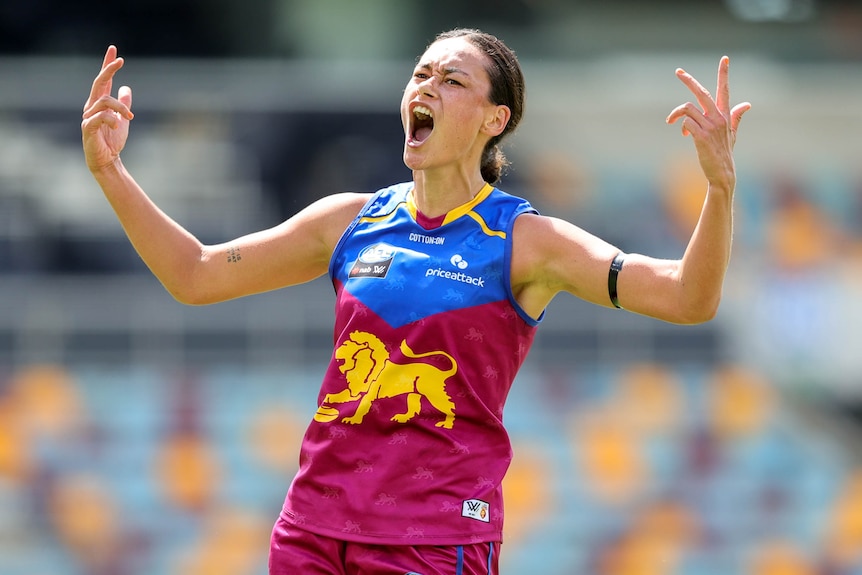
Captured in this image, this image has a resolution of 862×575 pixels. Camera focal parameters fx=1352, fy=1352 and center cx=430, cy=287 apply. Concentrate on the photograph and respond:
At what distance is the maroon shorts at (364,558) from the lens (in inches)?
125

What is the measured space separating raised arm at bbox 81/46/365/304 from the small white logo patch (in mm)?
783

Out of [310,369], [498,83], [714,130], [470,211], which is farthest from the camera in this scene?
[310,369]

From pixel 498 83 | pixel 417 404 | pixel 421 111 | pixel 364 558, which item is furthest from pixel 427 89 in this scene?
pixel 364 558

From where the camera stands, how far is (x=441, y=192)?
3467 mm

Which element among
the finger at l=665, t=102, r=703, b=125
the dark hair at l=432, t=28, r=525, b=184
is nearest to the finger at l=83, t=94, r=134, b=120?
the dark hair at l=432, t=28, r=525, b=184

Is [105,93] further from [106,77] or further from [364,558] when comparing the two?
[364,558]

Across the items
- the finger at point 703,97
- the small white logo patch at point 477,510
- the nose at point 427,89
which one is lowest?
the small white logo patch at point 477,510

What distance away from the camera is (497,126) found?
358 centimetres

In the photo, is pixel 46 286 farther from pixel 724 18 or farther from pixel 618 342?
pixel 724 18

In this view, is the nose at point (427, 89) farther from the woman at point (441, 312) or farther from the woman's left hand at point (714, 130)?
the woman's left hand at point (714, 130)

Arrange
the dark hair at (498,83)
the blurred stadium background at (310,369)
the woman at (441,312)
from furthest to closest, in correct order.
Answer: the blurred stadium background at (310,369), the dark hair at (498,83), the woman at (441,312)

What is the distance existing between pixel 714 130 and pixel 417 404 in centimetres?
94

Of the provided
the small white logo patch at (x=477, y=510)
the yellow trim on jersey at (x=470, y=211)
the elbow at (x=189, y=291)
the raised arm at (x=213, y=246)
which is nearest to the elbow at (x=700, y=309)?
the yellow trim on jersey at (x=470, y=211)

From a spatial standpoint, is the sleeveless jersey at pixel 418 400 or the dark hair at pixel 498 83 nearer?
the sleeveless jersey at pixel 418 400
